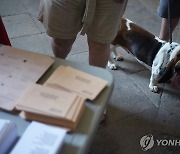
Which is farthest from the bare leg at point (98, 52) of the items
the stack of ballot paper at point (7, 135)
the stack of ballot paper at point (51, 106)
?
the stack of ballot paper at point (7, 135)

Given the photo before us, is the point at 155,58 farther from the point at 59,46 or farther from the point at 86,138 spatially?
the point at 86,138

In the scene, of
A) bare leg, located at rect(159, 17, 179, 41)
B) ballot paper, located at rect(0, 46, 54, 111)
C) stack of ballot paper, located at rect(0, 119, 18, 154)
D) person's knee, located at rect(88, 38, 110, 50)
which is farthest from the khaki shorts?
bare leg, located at rect(159, 17, 179, 41)

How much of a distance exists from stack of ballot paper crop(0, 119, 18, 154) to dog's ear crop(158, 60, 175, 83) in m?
1.33

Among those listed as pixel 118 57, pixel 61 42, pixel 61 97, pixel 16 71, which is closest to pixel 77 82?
pixel 61 97

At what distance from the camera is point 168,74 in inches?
70.9

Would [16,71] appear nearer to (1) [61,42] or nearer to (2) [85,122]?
(2) [85,122]

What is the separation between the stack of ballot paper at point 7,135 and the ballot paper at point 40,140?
0.02 metres

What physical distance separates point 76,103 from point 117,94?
1214 mm

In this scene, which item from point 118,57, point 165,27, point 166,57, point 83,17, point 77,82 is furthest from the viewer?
point 118,57

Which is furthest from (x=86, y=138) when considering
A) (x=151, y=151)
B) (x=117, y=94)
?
(x=117, y=94)

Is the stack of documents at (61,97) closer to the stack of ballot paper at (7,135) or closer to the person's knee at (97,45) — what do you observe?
the stack of ballot paper at (7,135)

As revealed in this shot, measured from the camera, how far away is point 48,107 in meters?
0.65

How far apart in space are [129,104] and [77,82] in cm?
111

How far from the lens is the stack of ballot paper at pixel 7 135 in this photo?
1.96ft
